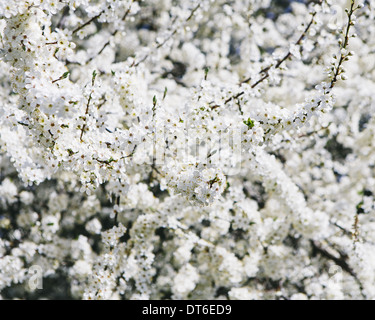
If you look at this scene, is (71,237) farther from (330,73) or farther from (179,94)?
(330,73)

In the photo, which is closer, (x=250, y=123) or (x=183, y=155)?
(x=250, y=123)

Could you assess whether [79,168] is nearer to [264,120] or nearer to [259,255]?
[264,120]

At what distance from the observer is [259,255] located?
17.3ft

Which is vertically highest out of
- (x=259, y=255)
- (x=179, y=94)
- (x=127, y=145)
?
(x=179, y=94)

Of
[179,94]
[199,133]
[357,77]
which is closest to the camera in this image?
[199,133]

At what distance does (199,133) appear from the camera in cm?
352

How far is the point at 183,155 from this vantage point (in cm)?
367

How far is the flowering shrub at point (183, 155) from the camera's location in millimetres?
3096

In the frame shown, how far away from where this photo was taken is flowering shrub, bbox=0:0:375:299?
3096 mm

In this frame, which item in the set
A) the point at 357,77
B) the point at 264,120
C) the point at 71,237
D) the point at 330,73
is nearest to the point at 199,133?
the point at 264,120

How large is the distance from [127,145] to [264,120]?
49.9 inches

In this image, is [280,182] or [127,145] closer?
[127,145]
